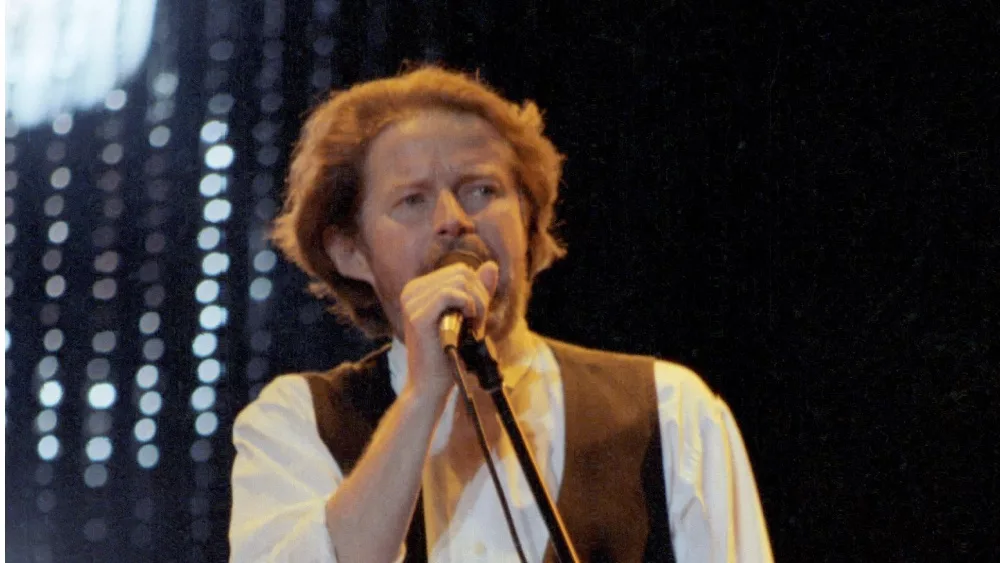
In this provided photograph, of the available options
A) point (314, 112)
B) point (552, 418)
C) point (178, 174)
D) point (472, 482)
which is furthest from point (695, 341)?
point (178, 174)

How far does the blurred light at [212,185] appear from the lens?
1619 mm

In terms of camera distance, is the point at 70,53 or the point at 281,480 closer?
the point at 281,480

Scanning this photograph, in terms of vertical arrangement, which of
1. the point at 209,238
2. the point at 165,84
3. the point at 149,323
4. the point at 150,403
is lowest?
the point at 150,403

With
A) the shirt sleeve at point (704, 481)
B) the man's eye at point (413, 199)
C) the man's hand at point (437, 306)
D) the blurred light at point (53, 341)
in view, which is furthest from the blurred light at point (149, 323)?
the shirt sleeve at point (704, 481)

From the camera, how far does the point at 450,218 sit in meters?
1.42

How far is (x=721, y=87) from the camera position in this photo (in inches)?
69.2

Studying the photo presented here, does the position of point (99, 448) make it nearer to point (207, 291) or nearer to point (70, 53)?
point (207, 291)

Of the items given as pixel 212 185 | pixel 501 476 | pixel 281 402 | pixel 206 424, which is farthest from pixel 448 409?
pixel 212 185

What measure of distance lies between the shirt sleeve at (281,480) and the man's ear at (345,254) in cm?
16

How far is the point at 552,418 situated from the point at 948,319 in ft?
2.06

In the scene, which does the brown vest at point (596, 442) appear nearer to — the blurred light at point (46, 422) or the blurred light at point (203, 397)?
the blurred light at point (203, 397)

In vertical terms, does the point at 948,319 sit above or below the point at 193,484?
above

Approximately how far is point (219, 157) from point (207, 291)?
7.3 inches

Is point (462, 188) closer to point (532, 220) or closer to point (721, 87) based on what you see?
point (532, 220)
